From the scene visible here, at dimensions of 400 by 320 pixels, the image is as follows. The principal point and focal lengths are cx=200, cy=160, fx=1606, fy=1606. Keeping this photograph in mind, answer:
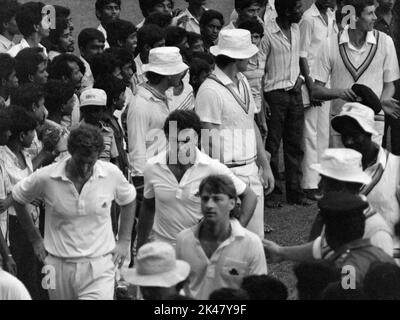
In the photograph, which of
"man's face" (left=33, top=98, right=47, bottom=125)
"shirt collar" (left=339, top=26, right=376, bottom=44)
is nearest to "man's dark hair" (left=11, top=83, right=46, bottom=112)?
"man's face" (left=33, top=98, right=47, bottom=125)

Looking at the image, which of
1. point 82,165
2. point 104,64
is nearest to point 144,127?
point 104,64

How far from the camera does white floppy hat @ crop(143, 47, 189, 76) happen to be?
1233 centimetres

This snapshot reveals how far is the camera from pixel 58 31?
14.6 m

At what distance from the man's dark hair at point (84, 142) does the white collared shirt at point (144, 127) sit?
1.69 m

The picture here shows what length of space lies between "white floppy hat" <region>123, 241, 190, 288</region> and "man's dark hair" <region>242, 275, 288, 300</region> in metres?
0.39

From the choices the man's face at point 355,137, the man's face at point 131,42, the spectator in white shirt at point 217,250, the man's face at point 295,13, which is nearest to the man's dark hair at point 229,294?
the spectator in white shirt at point 217,250

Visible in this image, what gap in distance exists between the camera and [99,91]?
12.1 m

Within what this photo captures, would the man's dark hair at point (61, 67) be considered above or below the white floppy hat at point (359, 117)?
below

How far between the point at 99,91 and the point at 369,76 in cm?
274

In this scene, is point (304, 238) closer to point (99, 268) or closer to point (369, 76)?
point (369, 76)

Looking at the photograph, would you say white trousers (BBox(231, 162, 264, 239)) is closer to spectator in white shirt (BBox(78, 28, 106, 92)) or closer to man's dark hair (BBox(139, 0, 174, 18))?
spectator in white shirt (BBox(78, 28, 106, 92))

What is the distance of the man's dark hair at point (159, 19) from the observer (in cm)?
Answer: 1509

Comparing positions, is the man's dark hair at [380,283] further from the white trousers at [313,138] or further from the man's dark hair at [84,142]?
the white trousers at [313,138]
